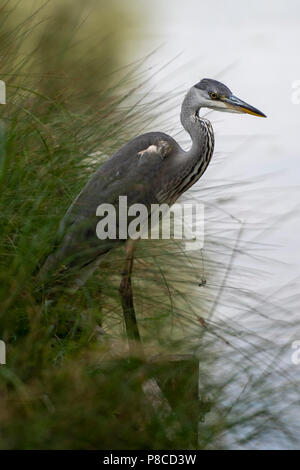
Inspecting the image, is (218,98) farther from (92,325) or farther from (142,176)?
(92,325)

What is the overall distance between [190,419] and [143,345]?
0.30m

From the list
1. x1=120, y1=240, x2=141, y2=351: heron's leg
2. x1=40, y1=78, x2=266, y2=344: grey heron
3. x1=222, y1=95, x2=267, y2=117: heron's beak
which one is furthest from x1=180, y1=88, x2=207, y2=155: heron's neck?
x1=120, y1=240, x2=141, y2=351: heron's leg

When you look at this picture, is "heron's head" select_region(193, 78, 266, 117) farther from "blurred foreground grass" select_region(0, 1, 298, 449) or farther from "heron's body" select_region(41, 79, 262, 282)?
"blurred foreground grass" select_region(0, 1, 298, 449)

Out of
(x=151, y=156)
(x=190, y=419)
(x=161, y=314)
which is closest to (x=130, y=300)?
(x=161, y=314)

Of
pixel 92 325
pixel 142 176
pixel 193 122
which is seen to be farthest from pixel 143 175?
pixel 92 325

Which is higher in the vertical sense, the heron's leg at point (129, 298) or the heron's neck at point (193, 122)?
the heron's neck at point (193, 122)

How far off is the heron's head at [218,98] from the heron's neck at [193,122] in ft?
0.12

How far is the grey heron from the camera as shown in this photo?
9.16ft

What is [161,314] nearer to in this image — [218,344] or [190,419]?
[218,344]

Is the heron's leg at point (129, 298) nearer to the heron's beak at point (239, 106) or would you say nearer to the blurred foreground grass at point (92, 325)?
the blurred foreground grass at point (92, 325)

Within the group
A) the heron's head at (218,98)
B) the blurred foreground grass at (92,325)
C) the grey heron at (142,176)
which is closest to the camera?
the blurred foreground grass at (92,325)

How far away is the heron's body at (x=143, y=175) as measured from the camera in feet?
9.26

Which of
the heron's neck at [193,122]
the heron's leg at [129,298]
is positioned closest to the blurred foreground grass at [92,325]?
the heron's leg at [129,298]
